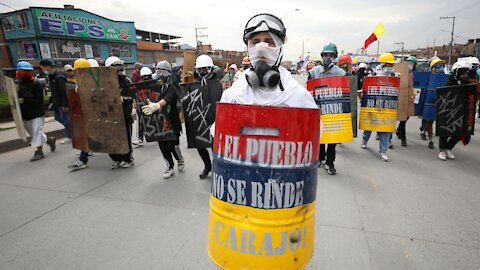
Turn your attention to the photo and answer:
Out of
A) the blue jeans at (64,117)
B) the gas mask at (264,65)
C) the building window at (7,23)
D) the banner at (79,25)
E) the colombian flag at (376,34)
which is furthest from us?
the building window at (7,23)

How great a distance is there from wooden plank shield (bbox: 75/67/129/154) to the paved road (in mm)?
519

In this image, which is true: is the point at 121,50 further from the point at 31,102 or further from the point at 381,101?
the point at 381,101

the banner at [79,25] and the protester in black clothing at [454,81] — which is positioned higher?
the banner at [79,25]

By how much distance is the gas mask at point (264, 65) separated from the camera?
4.44 ft

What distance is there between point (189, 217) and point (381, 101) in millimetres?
3673

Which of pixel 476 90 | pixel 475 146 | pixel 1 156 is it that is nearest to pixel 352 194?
pixel 476 90

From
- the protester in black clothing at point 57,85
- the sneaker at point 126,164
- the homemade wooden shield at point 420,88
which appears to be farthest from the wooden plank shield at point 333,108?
the protester in black clothing at point 57,85

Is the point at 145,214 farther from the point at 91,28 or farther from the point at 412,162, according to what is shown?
the point at 91,28

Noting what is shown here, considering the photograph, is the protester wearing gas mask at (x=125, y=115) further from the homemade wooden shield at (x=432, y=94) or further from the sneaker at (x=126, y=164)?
the homemade wooden shield at (x=432, y=94)

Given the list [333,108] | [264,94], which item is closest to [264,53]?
[264,94]

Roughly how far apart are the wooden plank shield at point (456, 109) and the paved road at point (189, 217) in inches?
23.1

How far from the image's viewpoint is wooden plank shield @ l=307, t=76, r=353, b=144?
3457mm

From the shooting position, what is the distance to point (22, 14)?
22.7m

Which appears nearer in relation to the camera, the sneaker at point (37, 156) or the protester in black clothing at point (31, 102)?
the protester in black clothing at point (31, 102)
